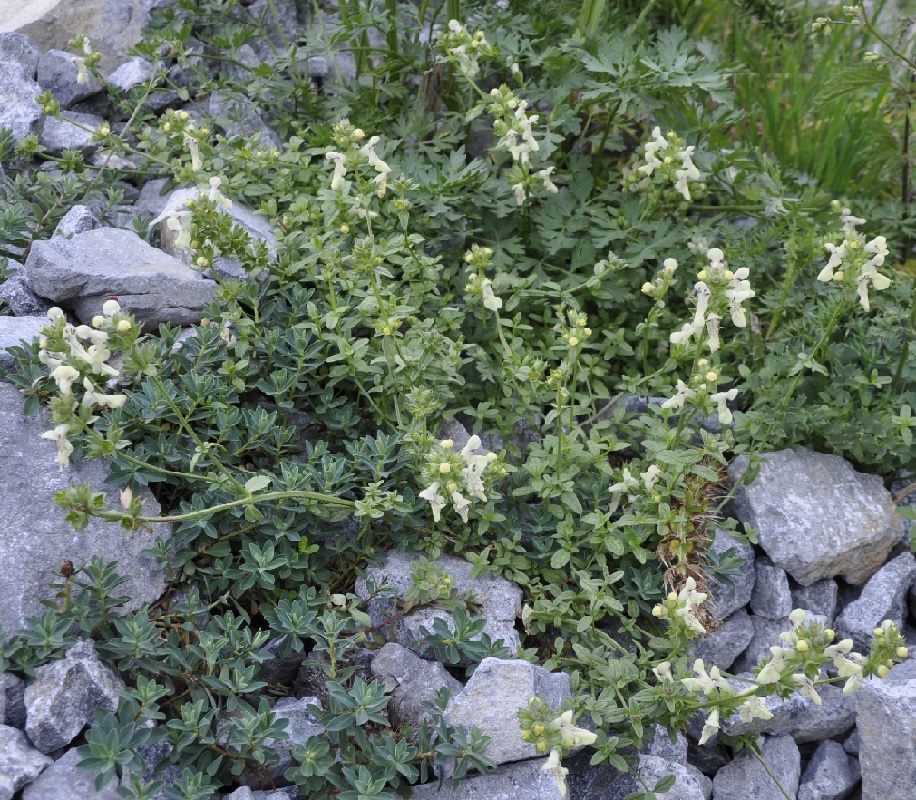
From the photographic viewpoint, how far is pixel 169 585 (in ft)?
8.71

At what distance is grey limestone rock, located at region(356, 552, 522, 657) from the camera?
2688mm

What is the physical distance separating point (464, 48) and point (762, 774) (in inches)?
103

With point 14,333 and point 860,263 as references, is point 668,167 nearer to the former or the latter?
point 860,263

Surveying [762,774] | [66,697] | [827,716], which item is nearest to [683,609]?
[762,774]

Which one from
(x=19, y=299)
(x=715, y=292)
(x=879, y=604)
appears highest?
(x=715, y=292)

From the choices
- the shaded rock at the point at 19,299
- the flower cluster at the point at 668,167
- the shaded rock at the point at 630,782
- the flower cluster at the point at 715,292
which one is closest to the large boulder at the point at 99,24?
the shaded rock at the point at 19,299

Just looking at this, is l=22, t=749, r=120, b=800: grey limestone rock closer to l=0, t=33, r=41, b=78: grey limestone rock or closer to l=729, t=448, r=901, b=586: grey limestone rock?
l=729, t=448, r=901, b=586: grey limestone rock

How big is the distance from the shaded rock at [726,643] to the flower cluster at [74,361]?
1887mm

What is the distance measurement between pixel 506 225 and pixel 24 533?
6.77 ft

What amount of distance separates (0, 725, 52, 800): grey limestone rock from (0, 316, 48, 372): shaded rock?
3.33ft

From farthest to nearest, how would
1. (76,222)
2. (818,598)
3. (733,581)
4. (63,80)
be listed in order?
1. (63,80)
2. (76,222)
3. (818,598)
4. (733,581)

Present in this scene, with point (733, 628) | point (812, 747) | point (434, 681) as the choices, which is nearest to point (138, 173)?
point (434, 681)

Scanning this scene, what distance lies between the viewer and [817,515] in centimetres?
312

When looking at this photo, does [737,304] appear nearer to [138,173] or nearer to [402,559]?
[402,559]
